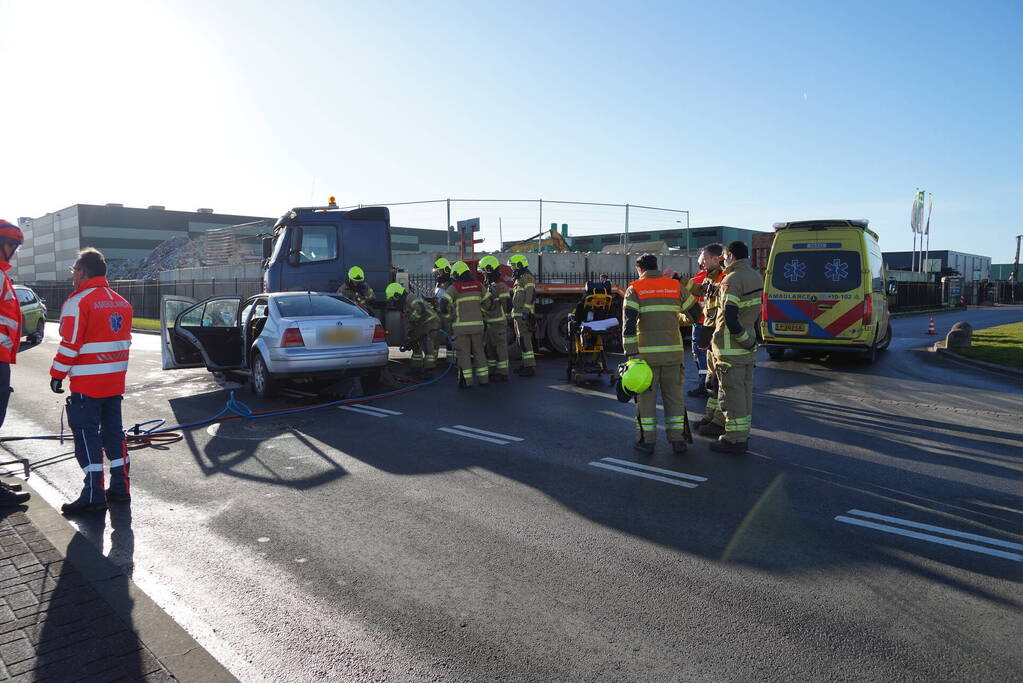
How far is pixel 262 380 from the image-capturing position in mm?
9484

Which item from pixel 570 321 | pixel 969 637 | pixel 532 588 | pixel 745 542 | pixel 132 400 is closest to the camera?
pixel 969 637

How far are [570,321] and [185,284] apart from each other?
24.9 metres

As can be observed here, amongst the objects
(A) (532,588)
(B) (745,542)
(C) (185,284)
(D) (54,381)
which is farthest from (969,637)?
(C) (185,284)

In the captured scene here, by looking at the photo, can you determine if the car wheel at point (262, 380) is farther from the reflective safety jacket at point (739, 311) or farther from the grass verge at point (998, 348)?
the grass verge at point (998, 348)

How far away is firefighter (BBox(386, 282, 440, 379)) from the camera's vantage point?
1184 centimetres

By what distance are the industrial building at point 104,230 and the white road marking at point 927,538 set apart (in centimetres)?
6689

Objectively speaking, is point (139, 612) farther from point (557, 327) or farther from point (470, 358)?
point (557, 327)

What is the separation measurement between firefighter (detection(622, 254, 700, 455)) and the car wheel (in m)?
5.12

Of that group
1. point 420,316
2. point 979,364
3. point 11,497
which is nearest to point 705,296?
point 420,316

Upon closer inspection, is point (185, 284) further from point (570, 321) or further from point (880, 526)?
point (880, 526)

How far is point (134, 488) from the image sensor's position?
5594 mm

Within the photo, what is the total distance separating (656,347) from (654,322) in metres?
0.24

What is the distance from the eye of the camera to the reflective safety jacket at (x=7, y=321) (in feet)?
15.9

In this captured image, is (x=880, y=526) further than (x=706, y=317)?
No
